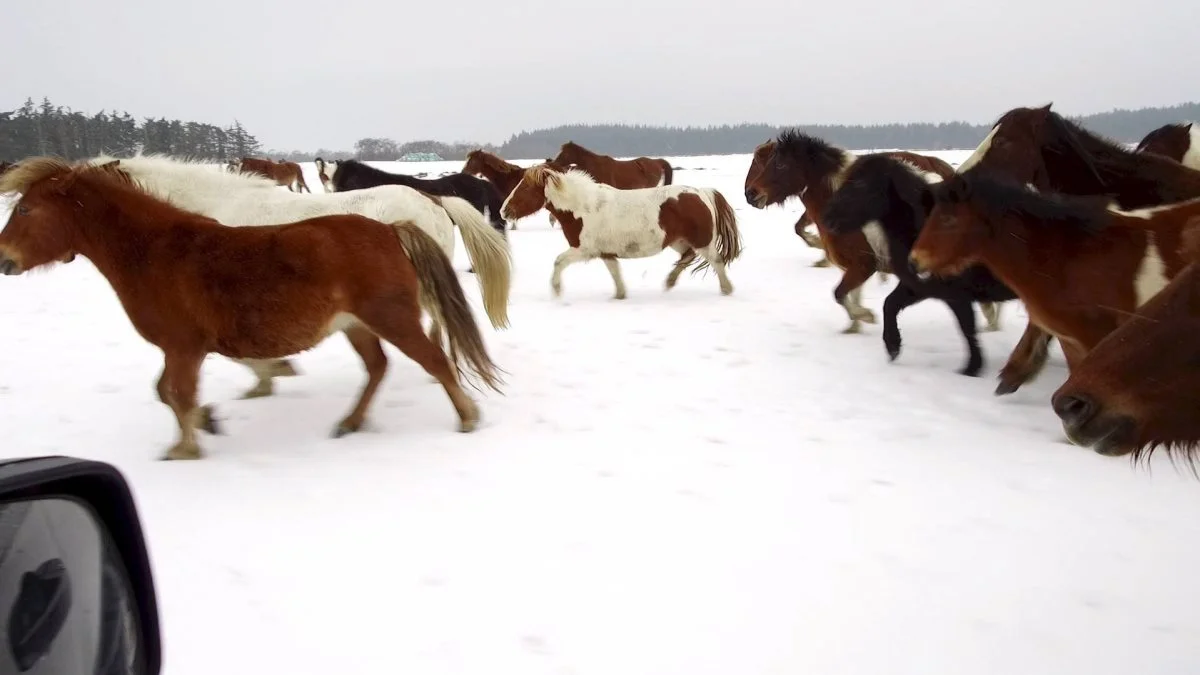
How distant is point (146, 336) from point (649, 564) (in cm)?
307

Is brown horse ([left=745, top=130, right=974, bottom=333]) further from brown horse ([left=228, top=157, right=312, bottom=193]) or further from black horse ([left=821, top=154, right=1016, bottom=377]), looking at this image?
brown horse ([left=228, top=157, right=312, bottom=193])

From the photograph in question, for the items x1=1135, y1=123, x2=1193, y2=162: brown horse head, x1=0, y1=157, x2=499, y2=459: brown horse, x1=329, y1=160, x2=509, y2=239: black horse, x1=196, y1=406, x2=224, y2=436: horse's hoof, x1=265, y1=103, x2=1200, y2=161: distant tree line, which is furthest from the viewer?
x1=265, y1=103, x2=1200, y2=161: distant tree line

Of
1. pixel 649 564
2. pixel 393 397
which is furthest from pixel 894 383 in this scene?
pixel 393 397

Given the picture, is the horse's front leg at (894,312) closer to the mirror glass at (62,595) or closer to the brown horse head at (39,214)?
the mirror glass at (62,595)

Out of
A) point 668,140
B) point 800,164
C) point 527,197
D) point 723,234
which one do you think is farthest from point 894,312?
point 668,140

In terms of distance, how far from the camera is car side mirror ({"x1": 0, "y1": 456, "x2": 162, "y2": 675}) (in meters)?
0.80

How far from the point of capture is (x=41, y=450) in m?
3.96

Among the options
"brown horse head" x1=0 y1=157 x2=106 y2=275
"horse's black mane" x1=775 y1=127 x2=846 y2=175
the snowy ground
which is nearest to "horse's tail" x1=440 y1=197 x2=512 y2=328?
the snowy ground

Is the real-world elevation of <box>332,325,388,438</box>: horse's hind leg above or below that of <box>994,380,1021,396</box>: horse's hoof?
above

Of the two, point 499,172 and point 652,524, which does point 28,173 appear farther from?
point 499,172

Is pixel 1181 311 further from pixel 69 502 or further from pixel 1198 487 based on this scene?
pixel 69 502

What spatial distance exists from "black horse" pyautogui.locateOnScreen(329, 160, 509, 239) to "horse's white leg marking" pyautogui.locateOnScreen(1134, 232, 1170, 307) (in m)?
7.79

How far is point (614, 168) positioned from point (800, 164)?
35.9 feet

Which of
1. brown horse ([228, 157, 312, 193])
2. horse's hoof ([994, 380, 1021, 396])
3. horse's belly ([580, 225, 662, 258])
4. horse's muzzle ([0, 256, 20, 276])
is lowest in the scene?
horse's hoof ([994, 380, 1021, 396])
